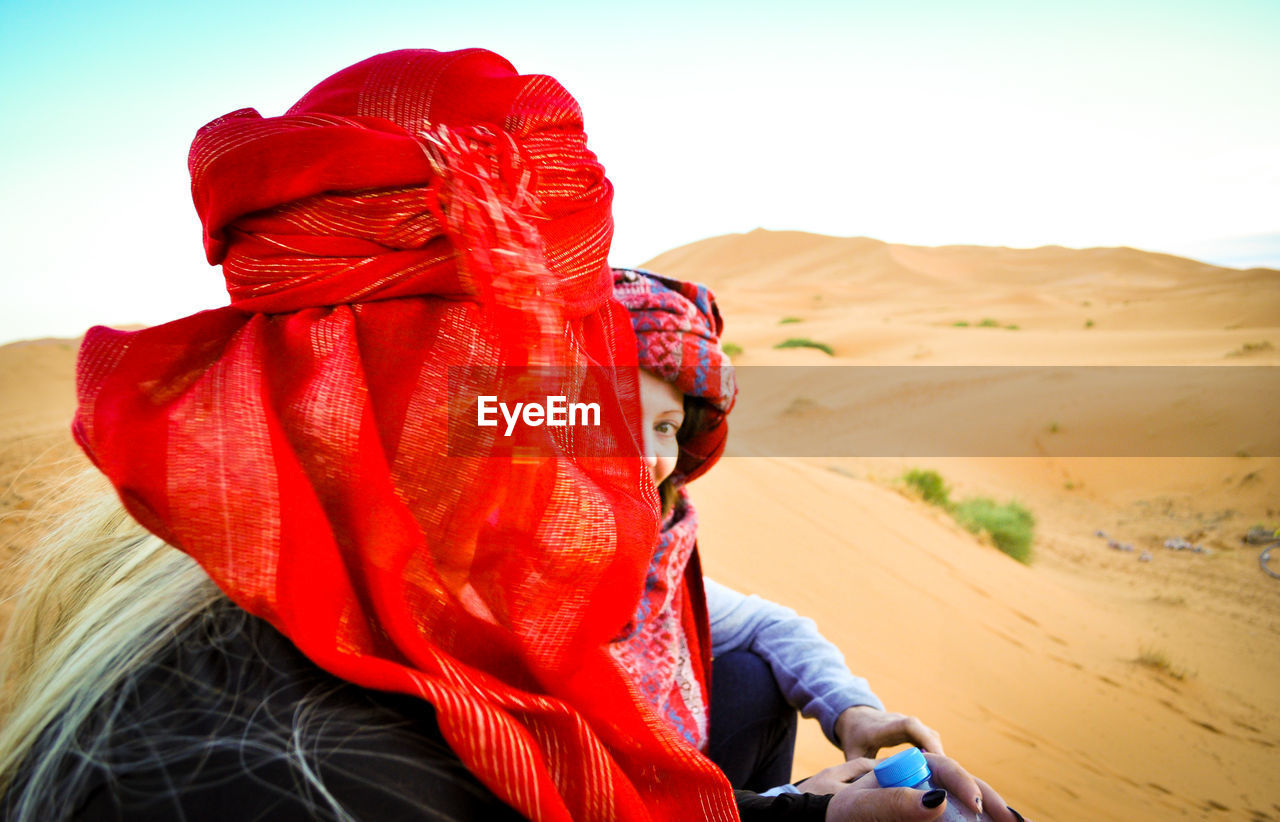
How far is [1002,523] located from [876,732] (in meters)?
7.51

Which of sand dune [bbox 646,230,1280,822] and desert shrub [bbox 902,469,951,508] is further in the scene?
desert shrub [bbox 902,469,951,508]

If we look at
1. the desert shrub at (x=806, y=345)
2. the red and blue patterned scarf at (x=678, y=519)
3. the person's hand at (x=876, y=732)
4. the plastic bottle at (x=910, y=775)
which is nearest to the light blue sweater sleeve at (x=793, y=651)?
the person's hand at (x=876, y=732)

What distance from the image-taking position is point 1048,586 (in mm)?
6715

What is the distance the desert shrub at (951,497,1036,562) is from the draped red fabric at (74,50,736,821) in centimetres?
794

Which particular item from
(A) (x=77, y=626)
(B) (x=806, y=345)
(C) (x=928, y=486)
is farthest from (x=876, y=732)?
(B) (x=806, y=345)

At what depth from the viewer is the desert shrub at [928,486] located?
9.34 metres

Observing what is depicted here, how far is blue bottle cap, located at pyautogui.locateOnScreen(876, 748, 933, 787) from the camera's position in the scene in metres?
1.40

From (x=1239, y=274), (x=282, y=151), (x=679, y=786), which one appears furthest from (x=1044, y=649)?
(x=1239, y=274)

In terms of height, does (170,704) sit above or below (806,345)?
above

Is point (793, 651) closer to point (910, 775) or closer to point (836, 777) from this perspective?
point (836, 777)

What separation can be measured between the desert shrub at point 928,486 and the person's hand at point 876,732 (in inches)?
306

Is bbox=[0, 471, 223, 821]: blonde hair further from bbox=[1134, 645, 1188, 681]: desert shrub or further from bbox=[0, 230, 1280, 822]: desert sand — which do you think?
bbox=[1134, 645, 1188, 681]: desert shrub

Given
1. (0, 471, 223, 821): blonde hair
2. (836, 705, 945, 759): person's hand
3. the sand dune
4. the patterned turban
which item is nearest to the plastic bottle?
(836, 705, 945, 759): person's hand

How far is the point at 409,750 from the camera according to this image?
0.97 m
